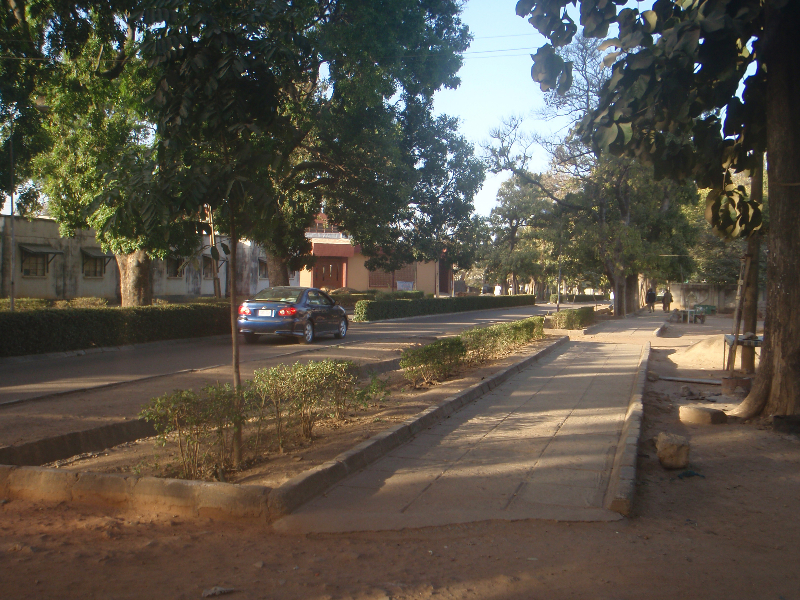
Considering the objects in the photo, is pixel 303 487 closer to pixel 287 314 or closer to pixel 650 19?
pixel 650 19

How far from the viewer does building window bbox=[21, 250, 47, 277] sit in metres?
27.7

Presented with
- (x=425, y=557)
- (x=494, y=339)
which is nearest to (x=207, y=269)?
(x=494, y=339)

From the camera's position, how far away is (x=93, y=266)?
3142 centimetres

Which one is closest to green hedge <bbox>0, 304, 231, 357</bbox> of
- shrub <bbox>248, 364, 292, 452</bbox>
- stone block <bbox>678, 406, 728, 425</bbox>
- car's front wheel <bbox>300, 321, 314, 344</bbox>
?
car's front wheel <bbox>300, 321, 314, 344</bbox>

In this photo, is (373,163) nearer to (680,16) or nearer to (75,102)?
(75,102)

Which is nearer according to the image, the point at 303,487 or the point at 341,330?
the point at 303,487

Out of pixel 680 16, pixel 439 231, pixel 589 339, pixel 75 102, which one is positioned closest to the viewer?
pixel 680 16

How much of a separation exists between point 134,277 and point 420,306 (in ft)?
56.2

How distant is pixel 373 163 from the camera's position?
21891 millimetres

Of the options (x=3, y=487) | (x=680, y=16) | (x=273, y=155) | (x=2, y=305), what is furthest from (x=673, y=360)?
(x=2, y=305)

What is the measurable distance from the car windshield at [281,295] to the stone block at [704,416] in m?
10.4

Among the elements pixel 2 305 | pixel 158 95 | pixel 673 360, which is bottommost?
pixel 673 360

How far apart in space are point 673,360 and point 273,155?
42.8 feet

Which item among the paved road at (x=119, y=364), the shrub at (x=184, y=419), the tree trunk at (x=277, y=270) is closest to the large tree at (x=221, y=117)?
the shrub at (x=184, y=419)
